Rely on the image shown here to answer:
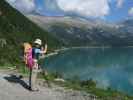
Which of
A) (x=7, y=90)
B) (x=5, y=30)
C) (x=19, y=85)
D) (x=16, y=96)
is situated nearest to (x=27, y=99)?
(x=16, y=96)

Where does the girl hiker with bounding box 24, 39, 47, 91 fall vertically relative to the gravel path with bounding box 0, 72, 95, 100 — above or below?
above

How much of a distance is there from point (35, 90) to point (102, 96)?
318 cm

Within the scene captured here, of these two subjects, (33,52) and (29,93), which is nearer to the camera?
(29,93)

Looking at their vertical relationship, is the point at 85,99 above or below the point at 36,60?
below

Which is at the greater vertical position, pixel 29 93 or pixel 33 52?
pixel 33 52

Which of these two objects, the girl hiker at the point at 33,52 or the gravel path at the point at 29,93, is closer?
the gravel path at the point at 29,93

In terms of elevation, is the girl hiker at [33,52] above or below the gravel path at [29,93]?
above

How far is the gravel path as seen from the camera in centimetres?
1572

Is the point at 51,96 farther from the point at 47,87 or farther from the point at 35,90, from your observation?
the point at 47,87

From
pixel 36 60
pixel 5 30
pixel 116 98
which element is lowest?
pixel 116 98

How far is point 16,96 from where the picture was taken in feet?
51.5

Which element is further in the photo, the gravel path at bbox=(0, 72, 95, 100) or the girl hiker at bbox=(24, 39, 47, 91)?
the girl hiker at bbox=(24, 39, 47, 91)

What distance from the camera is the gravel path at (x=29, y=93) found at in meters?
15.7

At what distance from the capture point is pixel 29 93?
16.5 meters
